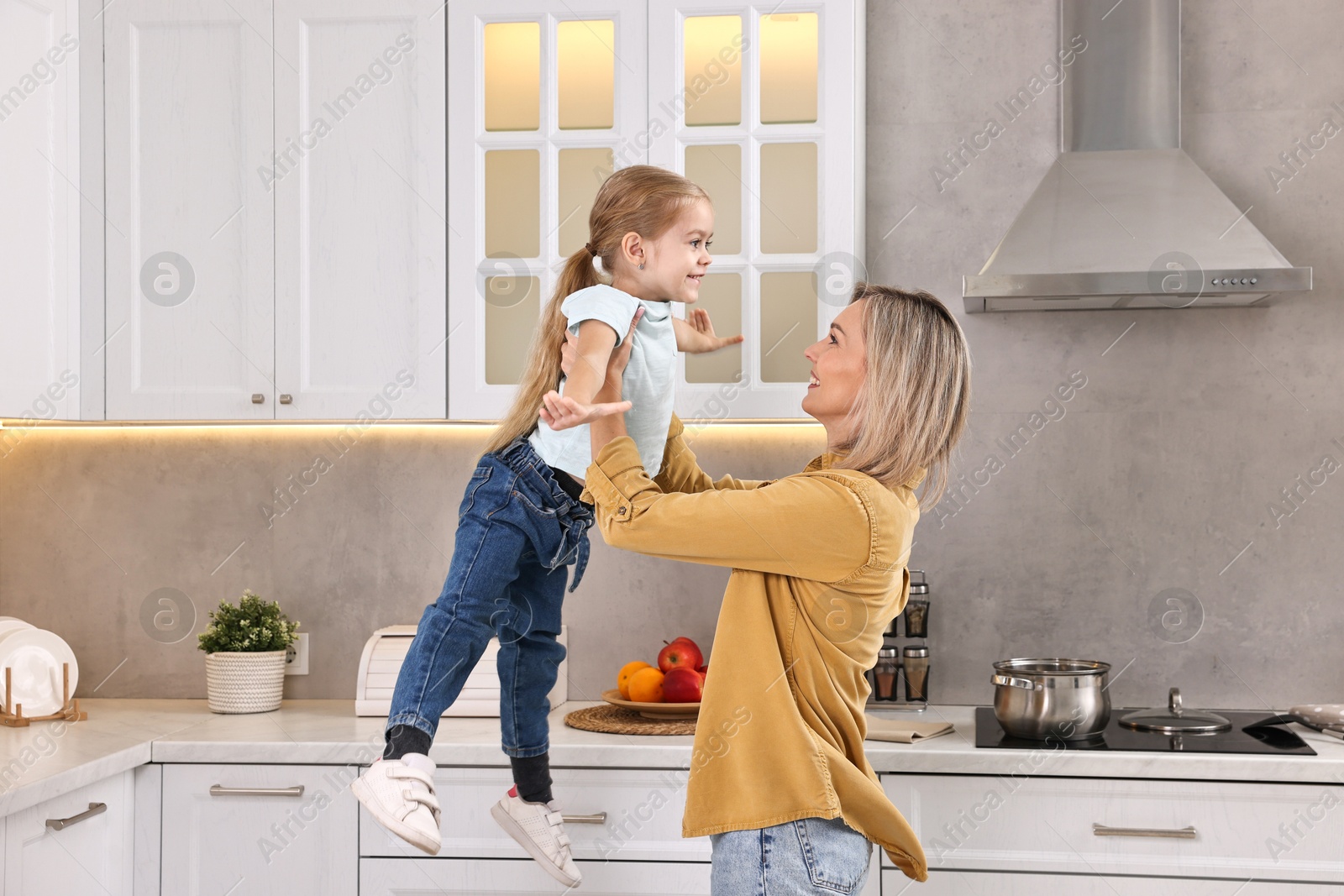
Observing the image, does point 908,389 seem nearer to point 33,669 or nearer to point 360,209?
point 360,209

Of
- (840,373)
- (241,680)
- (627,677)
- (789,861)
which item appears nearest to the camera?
(789,861)

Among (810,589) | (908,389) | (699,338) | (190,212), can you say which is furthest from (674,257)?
(190,212)

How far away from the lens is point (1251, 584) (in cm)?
245

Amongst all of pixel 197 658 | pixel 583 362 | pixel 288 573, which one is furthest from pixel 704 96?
pixel 197 658

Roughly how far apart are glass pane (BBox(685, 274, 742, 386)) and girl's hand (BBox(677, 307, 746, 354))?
24 cm

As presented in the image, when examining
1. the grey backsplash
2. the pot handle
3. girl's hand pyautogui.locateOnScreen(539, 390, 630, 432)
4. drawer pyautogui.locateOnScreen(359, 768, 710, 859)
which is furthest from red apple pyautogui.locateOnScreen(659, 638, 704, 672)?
girl's hand pyautogui.locateOnScreen(539, 390, 630, 432)

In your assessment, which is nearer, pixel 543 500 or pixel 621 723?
pixel 543 500

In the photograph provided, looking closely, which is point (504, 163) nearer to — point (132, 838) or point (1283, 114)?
point (132, 838)

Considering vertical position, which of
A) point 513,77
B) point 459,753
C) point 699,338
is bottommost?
point 459,753

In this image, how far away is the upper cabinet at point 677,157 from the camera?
A: 7.26ft

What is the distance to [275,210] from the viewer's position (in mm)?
2289

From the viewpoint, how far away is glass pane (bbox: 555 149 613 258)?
88.7 inches

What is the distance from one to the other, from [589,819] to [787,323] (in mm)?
1032

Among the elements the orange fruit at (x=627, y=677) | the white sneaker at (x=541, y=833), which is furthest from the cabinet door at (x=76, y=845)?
the orange fruit at (x=627, y=677)
